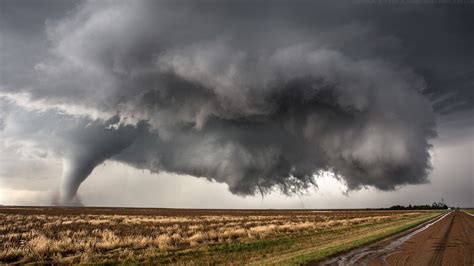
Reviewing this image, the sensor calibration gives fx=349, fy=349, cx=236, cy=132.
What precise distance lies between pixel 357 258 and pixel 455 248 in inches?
272

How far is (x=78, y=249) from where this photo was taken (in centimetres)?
1939

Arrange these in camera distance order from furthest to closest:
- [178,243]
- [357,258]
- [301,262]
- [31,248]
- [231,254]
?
[178,243]
[31,248]
[231,254]
[357,258]
[301,262]

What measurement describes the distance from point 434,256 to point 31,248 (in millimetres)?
19813

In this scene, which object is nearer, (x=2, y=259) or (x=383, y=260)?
(x=383, y=260)

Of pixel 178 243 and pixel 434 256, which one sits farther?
pixel 178 243

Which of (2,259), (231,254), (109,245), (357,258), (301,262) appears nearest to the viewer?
(301,262)

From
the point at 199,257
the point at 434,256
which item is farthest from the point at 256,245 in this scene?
the point at 434,256

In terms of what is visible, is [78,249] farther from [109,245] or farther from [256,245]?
[256,245]

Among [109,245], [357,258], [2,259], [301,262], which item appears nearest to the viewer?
[301,262]

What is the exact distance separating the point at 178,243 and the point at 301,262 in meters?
11.3

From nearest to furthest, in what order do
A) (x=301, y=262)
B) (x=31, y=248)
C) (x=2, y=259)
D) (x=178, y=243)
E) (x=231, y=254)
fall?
(x=301, y=262) → (x=2, y=259) → (x=231, y=254) → (x=31, y=248) → (x=178, y=243)

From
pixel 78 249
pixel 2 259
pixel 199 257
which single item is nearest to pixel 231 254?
pixel 199 257

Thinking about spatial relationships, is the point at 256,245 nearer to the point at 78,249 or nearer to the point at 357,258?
the point at 357,258

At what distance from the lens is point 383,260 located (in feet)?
45.7
